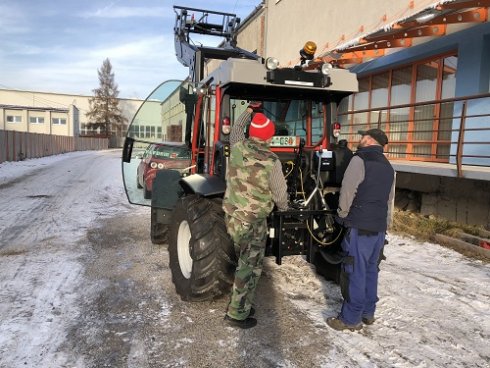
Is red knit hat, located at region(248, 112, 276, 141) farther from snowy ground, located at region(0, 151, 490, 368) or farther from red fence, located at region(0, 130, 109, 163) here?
red fence, located at region(0, 130, 109, 163)

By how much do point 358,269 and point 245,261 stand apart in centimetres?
100

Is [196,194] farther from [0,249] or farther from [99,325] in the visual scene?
[0,249]

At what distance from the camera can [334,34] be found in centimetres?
1302

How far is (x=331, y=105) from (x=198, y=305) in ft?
8.73

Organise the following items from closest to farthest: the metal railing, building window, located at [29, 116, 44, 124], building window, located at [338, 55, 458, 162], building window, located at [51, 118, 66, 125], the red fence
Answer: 1. the metal railing
2. building window, located at [338, 55, 458, 162]
3. the red fence
4. building window, located at [29, 116, 44, 124]
5. building window, located at [51, 118, 66, 125]

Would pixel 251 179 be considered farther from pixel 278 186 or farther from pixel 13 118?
pixel 13 118

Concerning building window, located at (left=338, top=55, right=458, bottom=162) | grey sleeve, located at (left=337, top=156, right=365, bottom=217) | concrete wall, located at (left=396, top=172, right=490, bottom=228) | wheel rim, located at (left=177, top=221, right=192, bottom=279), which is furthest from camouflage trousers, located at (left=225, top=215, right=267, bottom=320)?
building window, located at (left=338, top=55, right=458, bottom=162)

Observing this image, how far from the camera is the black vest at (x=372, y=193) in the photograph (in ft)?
11.7

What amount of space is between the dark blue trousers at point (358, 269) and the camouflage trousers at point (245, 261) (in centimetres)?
80

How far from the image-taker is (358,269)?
3.66 m

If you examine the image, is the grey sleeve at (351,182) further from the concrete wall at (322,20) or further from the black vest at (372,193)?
the concrete wall at (322,20)

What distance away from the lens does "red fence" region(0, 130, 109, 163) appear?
2309 centimetres

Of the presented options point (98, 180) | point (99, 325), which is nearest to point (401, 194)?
point (99, 325)

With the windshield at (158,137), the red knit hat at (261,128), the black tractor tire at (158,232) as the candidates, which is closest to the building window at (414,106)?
the windshield at (158,137)
